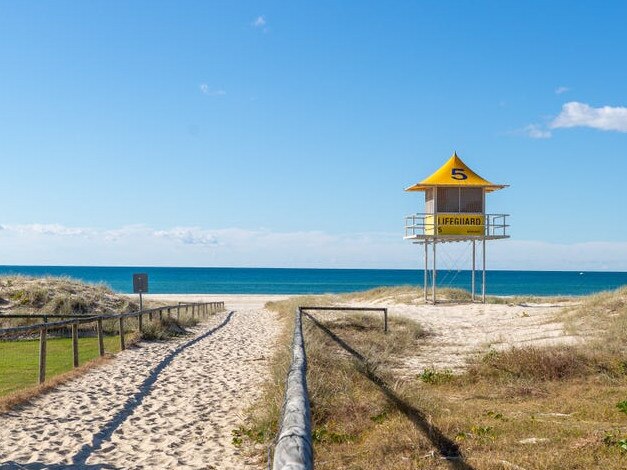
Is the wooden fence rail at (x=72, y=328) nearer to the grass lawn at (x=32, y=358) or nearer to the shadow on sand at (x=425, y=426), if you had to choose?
the grass lawn at (x=32, y=358)

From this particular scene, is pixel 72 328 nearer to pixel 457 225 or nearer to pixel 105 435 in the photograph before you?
pixel 105 435

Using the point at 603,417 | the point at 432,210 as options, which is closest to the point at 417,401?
the point at 603,417

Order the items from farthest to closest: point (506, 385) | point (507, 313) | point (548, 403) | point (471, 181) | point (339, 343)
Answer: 1. point (471, 181)
2. point (507, 313)
3. point (339, 343)
4. point (506, 385)
5. point (548, 403)

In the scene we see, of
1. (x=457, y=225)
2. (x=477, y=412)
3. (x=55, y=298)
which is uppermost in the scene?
(x=457, y=225)

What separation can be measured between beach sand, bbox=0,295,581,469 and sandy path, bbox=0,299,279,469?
1 centimetres

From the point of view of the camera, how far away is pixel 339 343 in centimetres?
1692

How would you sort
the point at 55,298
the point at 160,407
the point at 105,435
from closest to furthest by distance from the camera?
1. the point at 105,435
2. the point at 160,407
3. the point at 55,298

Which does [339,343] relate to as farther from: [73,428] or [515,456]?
[515,456]

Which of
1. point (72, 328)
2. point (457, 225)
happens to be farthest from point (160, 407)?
point (457, 225)

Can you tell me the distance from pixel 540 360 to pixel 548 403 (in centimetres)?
248

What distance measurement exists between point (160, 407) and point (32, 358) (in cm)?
717

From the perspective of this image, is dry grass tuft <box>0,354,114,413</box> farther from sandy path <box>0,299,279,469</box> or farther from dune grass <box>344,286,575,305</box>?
dune grass <box>344,286,575,305</box>

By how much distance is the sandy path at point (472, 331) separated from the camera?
50.3 ft

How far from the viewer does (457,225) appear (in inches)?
1289
